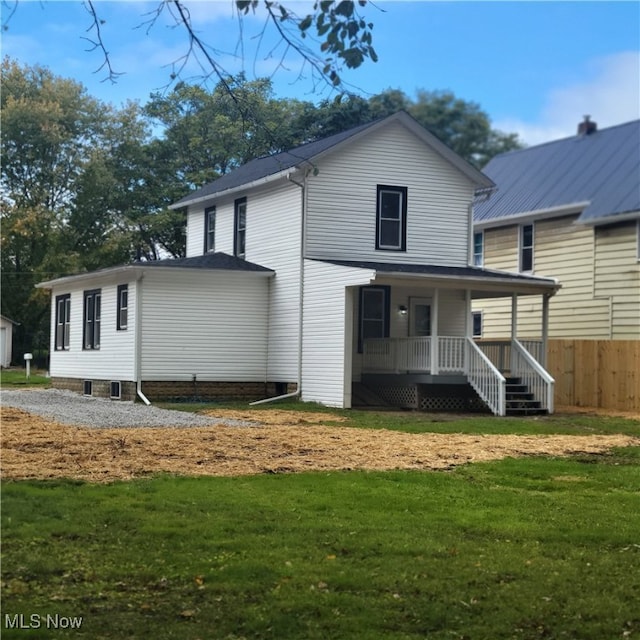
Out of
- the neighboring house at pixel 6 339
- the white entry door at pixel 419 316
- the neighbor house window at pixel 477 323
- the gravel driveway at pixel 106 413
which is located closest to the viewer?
the gravel driveway at pixel 106 413

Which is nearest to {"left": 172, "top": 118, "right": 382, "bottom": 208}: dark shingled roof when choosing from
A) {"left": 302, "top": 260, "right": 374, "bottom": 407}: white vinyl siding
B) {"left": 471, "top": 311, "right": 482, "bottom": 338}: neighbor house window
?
{"left": 302, "top": 260, "right": 374, "bottom": 407}: white vinyl siding

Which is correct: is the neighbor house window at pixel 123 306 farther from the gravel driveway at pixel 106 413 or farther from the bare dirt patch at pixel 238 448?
the bare dirt patch at pixel 238 448

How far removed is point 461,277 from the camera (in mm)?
20969

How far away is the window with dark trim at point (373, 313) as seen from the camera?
23.8m

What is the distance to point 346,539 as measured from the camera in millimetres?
7246

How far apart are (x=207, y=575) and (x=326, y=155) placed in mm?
17555

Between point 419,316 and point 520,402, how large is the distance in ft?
14.7

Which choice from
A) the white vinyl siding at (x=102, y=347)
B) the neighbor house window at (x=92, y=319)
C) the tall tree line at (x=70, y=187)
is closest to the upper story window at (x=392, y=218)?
the white vinyl siding at (x=102, y=347)

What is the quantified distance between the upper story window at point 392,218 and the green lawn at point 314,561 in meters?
14.5

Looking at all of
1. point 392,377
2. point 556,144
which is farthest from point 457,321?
point 556,144

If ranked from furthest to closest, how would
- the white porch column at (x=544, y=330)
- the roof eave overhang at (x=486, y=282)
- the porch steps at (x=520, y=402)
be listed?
the white porch column at (x=544, y=330) → the porch steps at (x=520, y=402) → the roof eave overhang at (x=486, y=282)

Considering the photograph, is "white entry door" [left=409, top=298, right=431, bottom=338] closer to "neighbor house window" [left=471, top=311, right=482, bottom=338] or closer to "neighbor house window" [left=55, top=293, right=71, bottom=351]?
"neighbor house window" [left=471, top=311, right=482, bottom=338]

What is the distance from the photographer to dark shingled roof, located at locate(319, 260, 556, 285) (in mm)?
21172

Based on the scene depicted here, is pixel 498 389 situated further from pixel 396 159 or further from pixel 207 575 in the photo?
pixel 207 575
